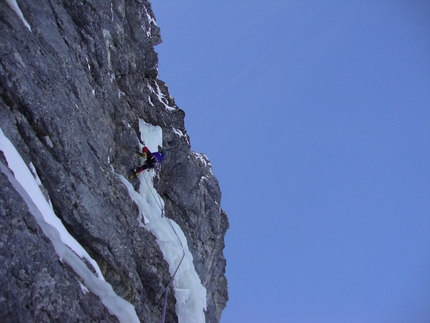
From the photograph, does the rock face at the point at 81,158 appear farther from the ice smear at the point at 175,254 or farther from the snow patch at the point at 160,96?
the snow patch at the point at 160,96

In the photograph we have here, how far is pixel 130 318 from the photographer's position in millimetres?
7301

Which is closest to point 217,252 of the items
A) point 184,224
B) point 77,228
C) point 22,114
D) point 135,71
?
point 184,224

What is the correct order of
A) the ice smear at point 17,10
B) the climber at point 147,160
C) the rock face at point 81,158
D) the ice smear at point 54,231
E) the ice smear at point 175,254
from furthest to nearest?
the climber at point 147,160, the ice smear at point 175,254, the ice smear at point 17,10, the ice smear at point 54,231, the rock face at point 81,158

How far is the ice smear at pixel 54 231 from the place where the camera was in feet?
20.5

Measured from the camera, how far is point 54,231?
6.45 metres

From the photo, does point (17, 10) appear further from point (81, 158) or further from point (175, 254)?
point (175, 254)

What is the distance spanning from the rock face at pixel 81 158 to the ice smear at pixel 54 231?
8.5 inches

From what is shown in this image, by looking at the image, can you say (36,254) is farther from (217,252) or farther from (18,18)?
(217,252)

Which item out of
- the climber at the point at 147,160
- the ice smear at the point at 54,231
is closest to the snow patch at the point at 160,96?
the climber at the point at 147,160

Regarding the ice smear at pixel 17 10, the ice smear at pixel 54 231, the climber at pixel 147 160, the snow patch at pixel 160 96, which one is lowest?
the ice smear at pixel 54 231

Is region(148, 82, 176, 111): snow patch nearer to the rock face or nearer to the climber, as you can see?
the rock face

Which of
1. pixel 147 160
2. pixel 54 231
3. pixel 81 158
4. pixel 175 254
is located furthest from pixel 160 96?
pixel 54 231

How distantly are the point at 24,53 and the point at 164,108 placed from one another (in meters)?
11.4

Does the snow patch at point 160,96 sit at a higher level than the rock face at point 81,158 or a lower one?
higher
